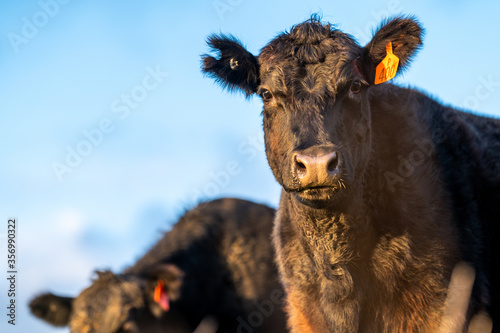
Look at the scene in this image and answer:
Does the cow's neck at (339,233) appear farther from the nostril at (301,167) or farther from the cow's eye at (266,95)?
the cow's eye at (266,95)

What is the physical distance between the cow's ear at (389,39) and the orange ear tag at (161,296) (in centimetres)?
433

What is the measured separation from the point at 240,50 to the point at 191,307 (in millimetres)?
4572

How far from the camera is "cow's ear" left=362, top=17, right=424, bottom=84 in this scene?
222 inches

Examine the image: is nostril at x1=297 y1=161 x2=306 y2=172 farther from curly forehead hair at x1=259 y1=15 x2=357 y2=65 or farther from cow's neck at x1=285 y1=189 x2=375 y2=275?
curly forehead hair at x1=259 y1=15 x2=357 y2=65

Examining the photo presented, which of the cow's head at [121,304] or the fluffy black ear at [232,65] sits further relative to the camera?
the cow's head at [121,304]

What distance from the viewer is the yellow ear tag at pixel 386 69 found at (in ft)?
18.2

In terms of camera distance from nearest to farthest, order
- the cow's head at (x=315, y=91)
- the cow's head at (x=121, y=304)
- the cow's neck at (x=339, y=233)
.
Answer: the cow's head at (x=315, y=91)
the cow's neck at (x=339, y=233)
the cow's head at (x=121, y=304)

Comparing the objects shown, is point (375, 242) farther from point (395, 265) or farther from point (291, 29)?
point (291, 29)

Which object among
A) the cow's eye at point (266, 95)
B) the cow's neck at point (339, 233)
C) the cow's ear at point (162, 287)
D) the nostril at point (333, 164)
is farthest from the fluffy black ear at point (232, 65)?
the cow's ear at point (162, 287)

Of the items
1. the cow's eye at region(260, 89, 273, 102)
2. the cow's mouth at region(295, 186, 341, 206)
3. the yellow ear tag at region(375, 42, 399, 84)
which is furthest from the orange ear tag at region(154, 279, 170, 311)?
the yellow ear tag at region(375, 42, 399, 84)

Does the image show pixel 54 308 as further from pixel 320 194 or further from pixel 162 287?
pixel 320 194

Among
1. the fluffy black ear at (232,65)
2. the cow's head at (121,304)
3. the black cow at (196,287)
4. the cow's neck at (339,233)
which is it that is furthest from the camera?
the black cow at (196,287)

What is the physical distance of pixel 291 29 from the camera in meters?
5.96

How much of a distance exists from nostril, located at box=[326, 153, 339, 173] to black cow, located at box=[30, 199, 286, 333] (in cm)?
426
